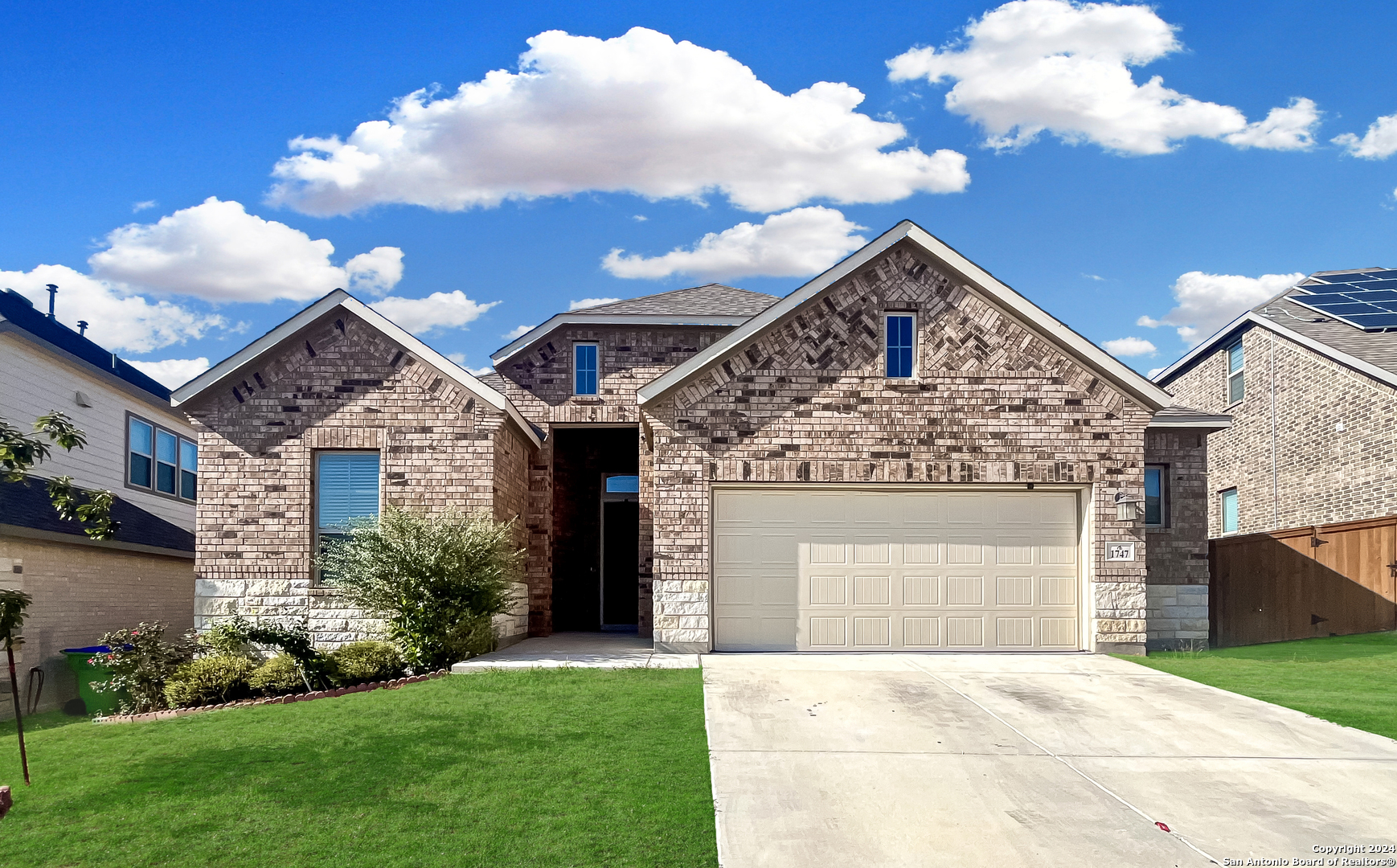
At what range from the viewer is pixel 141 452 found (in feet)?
71.6

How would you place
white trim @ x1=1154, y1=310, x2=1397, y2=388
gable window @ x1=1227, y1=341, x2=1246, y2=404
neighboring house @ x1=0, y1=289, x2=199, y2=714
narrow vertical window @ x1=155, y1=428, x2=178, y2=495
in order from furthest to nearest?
gable window @ x1=1227, y1=341, x2=1246, y2=404, narrow vertical window @ x1=155, y1=428, x2=178, y2=495, white trim @ x1=1154, y1=310, x2=1397, y2=388, neighboring house @ x1=0, y1=289, x2=199, y2=714

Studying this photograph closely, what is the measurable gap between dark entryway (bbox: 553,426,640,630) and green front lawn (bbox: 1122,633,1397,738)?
9.67 meters

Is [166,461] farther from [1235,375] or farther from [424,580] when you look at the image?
[1235,375]

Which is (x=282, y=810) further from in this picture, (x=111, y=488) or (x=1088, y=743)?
(x=111, y=488)

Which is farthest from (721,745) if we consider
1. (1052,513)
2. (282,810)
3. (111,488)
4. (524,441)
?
(111,488)

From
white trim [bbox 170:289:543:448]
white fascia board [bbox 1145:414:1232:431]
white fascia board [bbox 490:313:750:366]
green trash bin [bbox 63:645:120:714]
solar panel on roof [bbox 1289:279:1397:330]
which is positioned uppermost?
solar panel on roof [bbox 1289:279:1397:330]

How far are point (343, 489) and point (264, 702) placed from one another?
4.30m

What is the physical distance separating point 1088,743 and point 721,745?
3.31 m

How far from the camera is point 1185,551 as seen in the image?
17.4 metres

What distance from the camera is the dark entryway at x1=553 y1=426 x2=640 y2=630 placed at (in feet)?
66.2

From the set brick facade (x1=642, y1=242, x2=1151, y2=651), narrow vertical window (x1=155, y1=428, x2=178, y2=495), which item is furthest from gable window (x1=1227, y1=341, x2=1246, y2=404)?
narrow vertical window (x1=155, y1=428, x2=178, y2=495)

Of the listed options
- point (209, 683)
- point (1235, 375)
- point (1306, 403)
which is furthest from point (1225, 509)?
point (209, 683)

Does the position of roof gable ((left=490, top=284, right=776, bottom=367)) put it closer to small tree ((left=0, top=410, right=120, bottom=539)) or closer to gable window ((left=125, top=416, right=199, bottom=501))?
gable window ((left=125, top=416, right=199, bottom=501))

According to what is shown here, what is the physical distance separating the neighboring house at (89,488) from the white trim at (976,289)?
838 centimetres
